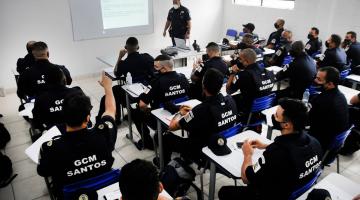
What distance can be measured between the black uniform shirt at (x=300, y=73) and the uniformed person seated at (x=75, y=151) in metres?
3.22

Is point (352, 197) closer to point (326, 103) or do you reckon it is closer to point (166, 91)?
point (326, 103)

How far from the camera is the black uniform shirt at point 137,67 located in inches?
161

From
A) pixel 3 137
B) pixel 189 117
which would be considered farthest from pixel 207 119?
pixel 3 137

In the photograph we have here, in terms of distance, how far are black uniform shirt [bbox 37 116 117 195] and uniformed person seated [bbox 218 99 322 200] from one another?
105 centimetres

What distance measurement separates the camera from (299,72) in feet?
13.9

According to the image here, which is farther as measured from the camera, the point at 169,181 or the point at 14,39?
the point at 14,39

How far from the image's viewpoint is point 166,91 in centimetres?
336

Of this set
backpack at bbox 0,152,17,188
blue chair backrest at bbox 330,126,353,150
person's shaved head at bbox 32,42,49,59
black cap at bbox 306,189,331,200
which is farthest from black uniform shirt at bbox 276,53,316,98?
backpack at bbox 0,152,17,188

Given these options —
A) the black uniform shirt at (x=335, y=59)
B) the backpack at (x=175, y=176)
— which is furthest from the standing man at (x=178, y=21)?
the backpack at (x=175, y=176)

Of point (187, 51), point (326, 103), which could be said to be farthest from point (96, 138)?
point (187, 51)

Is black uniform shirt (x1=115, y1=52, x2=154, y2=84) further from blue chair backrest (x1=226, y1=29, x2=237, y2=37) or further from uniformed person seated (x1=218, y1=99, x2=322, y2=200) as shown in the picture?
blue chair backrest (x1=226, y1=29, x2=237, y2=37)

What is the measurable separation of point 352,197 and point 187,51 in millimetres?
4113

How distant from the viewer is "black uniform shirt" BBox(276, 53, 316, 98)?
4219mm

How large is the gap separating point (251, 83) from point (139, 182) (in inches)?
97.4
